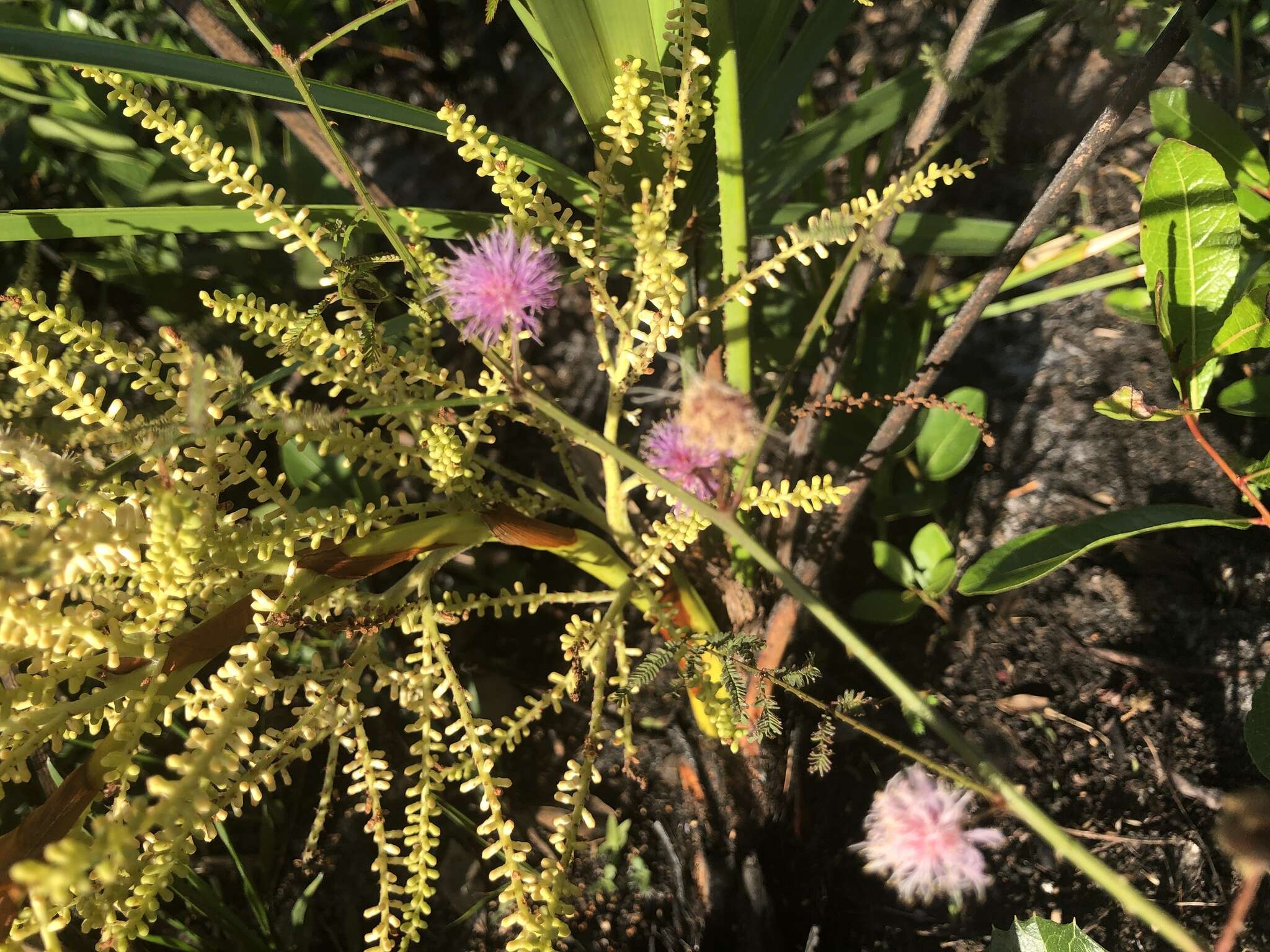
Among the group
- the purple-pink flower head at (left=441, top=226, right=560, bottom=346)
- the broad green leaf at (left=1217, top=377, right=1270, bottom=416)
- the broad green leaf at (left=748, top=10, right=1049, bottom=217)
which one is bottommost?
the broad green leaf at (left=1217, top=377, right=1270, bottom=416)

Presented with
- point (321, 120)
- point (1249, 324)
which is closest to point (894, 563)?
point (1249, 324)

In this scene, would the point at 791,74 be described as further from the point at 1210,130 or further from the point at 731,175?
the point at 1210,130

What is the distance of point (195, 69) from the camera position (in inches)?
26.7

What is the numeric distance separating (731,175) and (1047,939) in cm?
75

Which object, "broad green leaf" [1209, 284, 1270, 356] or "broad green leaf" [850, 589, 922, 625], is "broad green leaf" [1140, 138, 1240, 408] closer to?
"broad green leaf" [1209, 284, 1270, 356]

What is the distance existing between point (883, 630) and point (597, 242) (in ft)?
2.32

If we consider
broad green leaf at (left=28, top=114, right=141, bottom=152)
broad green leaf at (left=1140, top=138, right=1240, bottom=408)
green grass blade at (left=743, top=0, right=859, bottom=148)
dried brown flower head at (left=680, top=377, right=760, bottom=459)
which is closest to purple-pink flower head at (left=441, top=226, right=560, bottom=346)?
dried brown flower head at (left=680, top=377, right=760, bottom=459)

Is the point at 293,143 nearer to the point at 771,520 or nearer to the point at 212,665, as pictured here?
the point at 212,665

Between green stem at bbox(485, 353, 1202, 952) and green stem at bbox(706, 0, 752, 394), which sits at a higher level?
green stem at bbox(706, 0, 752, 394)

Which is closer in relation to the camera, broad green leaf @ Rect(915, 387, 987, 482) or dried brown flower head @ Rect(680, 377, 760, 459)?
dried brown flower head @ Rect(680, 377, 760, 459)

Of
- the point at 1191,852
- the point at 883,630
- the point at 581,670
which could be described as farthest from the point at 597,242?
the point at 1191,852

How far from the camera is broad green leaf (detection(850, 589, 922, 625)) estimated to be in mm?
1058

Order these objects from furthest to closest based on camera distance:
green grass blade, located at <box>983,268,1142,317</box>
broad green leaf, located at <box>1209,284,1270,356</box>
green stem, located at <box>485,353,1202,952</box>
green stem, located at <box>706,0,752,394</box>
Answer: green grass blade, located at <box>983,268,1142,317</box>, broad green leaf, located at <box>1209,284,1270,356</box>, green stem, located at <box>706,0,752,394</box>, green stem, located at <box>485,353,1202,952</box>

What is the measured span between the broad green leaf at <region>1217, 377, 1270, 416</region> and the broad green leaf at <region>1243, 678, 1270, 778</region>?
329mm
